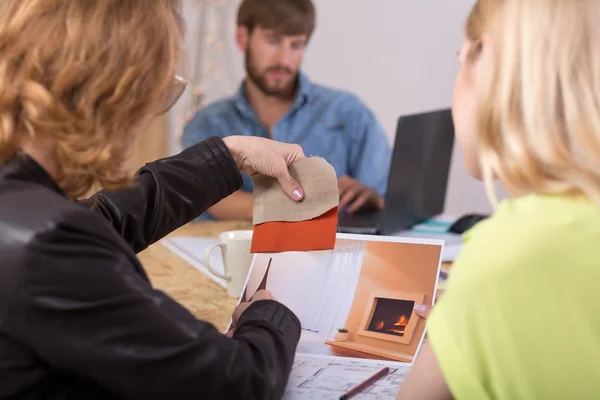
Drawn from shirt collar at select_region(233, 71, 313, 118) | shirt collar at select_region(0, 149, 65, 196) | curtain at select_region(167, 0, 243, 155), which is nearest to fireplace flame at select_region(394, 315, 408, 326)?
shirt collar at select_region(0, 149, 65, 196)

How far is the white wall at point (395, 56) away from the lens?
334 centimetres

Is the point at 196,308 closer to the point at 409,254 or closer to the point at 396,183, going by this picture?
the point at 409,254

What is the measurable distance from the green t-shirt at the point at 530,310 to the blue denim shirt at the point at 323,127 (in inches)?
73.4

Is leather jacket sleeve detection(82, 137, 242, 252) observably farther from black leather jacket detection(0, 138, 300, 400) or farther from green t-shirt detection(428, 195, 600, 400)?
green t-shirt detection(428, 195, 600, 400)

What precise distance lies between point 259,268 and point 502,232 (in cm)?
53

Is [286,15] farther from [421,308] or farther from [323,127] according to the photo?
[421,308]

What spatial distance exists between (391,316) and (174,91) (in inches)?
17.7

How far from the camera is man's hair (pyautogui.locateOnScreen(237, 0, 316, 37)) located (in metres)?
2.50

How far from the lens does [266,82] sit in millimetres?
2596

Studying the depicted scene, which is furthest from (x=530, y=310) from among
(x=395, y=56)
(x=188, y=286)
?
(x=395, y=56)

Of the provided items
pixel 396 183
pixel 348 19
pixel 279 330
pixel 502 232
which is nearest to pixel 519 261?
pixel 502 232

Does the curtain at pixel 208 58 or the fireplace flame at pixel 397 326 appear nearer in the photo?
the fireplace flame at pixel 397 326

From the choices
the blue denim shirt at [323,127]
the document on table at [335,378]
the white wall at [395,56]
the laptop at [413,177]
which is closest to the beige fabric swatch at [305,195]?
the document on table at [335,378]

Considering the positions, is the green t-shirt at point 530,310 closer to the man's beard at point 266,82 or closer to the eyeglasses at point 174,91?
the eyeglasses at point 174,91
